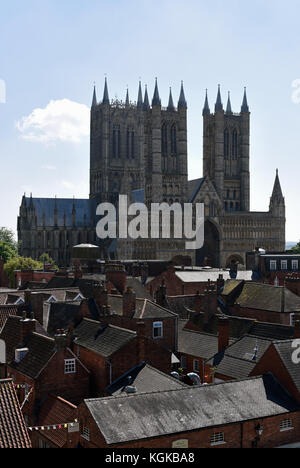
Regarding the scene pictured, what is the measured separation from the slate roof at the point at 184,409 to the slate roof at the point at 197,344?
880 cm

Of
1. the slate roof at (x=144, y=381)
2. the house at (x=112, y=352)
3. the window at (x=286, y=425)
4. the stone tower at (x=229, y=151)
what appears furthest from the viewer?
the stone tower at (x=229, y=151)

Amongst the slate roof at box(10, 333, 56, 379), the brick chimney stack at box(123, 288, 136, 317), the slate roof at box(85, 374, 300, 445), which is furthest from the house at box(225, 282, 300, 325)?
the slate roof at box(10, 333, 56, 379)

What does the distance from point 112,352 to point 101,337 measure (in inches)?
95.4

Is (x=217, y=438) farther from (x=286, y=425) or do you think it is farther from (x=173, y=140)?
(x=173, y=140)

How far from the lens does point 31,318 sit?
32594 mm

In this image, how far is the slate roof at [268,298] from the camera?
132ft

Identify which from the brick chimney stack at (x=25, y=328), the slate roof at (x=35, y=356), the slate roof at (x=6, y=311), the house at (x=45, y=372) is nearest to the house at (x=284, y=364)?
the house at (x=45, y=372)

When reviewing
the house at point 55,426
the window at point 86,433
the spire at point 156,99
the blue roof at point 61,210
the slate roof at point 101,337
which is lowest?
the house at point 55,426

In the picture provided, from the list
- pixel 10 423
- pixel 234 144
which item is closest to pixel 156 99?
pixel 234 144

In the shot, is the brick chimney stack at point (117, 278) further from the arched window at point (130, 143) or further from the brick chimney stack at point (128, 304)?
the arched window at point (130, 143)

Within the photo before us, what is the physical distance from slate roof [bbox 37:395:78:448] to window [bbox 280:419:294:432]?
26.9 feet

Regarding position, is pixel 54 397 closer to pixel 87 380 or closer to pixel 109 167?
pixel 87 380

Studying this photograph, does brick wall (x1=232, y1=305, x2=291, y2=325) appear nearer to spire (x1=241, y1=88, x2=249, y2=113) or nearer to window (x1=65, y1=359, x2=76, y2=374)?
window (x1=65, y1=359, x2=76, y2=374)

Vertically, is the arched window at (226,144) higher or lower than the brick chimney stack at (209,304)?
higher
